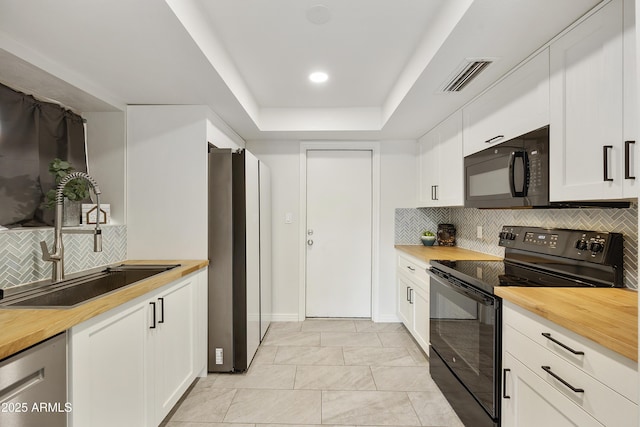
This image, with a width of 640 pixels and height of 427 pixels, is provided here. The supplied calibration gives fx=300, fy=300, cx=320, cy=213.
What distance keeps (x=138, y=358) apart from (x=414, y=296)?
7.13 ft

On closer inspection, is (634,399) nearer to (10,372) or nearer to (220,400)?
(10,372)

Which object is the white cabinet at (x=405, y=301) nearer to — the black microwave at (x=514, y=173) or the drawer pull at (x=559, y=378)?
the black microwave at (x=514, y=173)

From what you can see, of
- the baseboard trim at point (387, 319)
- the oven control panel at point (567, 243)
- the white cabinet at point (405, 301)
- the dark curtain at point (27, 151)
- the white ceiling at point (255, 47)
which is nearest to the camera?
the white ceiling at point (255, 47)

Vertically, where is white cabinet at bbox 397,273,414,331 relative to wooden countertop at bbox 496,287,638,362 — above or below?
below

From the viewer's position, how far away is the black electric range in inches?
56.9

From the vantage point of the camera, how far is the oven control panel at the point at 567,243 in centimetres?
142

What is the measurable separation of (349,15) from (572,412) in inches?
78.0

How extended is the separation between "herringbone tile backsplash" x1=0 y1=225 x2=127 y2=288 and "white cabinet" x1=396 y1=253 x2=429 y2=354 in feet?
7.88

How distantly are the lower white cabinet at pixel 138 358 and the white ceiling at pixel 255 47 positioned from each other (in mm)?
1275

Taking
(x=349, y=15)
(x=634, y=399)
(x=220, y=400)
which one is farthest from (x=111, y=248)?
(x=634, y=399)

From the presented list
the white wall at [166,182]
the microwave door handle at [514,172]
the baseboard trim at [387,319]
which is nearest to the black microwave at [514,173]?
the microwave door handle at [514,172]

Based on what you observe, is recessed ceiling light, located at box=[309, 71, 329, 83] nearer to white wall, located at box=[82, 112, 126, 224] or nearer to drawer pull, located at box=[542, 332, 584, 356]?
white wall, located at box=[82, 112, 126, 224]

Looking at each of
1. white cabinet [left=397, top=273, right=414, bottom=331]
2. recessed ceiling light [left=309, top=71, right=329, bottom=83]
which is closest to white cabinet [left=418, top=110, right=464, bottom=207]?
white cabinet [left=397, top=273, right=414, bottom=331]

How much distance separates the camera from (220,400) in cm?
202
